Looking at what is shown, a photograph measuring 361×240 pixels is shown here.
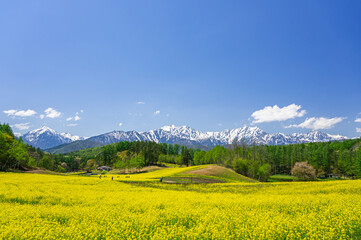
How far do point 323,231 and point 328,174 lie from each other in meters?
132

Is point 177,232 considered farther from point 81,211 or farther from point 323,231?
point 81,211

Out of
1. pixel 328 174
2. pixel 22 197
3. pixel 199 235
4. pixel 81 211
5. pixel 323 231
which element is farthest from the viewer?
pixel 328 174

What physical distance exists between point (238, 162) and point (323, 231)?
3094 inches

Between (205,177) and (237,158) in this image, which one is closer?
(205,177)

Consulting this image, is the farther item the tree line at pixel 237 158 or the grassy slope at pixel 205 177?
the tree line at pixel 237 158

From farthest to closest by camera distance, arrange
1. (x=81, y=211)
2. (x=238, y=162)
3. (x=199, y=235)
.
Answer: (x=238, y=162)
(x=81, y=211)
(x=199, y=235)

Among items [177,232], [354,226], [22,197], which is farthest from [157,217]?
[22,197]

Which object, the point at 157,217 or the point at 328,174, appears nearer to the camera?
the point at 157,217

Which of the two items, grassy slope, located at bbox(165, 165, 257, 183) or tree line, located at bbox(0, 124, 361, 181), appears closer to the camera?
grassy slope, located at bbox(165, 165, 257, 183)

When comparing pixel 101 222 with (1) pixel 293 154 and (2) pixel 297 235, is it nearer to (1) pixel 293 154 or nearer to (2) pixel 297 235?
(2) pixel 297 235

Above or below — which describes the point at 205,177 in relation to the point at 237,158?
below

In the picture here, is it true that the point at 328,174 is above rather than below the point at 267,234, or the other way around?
below

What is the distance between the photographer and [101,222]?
10.7 meters

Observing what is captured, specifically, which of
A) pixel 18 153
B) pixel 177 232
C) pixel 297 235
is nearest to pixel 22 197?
pixel 177 232
